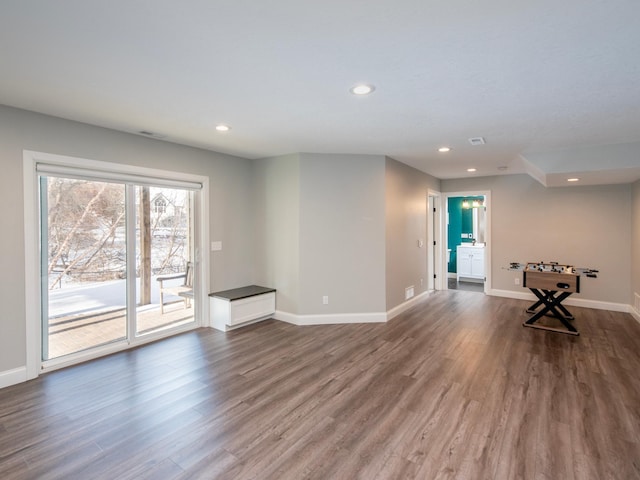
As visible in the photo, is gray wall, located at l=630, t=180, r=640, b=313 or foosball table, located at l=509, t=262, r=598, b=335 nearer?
foosball table, located at l=509, t=262, r=598, b=335

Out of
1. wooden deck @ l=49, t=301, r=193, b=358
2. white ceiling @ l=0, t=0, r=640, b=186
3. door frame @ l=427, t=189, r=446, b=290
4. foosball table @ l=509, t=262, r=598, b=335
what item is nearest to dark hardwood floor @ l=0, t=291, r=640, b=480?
wooden deck @ l=49, t=301, r=193, b=358

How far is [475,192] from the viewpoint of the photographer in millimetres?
6719

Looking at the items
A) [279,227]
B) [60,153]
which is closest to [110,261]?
[60,153]

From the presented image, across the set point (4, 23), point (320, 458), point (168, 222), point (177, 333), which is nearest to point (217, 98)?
point (4, 23)

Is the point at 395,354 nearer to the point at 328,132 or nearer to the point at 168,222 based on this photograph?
the point at 328,132

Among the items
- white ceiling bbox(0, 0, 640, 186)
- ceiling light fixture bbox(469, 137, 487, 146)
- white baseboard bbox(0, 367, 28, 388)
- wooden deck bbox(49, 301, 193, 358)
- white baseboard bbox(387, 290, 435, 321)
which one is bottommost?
white baseboard bbox(0, 367, 28, 388)

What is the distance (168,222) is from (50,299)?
147 cm

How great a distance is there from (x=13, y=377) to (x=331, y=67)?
12.4ft

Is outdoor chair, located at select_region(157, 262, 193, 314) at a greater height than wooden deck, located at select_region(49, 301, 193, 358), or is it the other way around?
outdoor chair, located at select_region(157, 262, 193, 314)

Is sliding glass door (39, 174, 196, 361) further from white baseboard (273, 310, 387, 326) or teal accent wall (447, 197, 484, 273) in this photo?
teal accent wall (447, 197, 484, 273)

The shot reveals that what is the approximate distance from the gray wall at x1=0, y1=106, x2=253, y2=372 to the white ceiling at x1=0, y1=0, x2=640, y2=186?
7.0 inches

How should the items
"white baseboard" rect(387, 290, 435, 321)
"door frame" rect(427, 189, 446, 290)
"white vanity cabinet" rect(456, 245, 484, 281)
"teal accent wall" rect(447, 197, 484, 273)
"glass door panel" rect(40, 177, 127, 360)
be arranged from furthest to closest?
1. "teal accent wall" rect(447, 197, 484, 273)
2. "white vanity cabinet" rect(456, 245, 484, 281)
3. "door frame" rect(427, 189, 446, 290)
4. "white baseboard" rect(387, 290, 435, 321)
5. "glass door panel" rect(40, 177, 127, 360)

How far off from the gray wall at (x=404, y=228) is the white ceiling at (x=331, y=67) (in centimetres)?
137

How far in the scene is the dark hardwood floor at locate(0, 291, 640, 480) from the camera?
1979 millimetres
